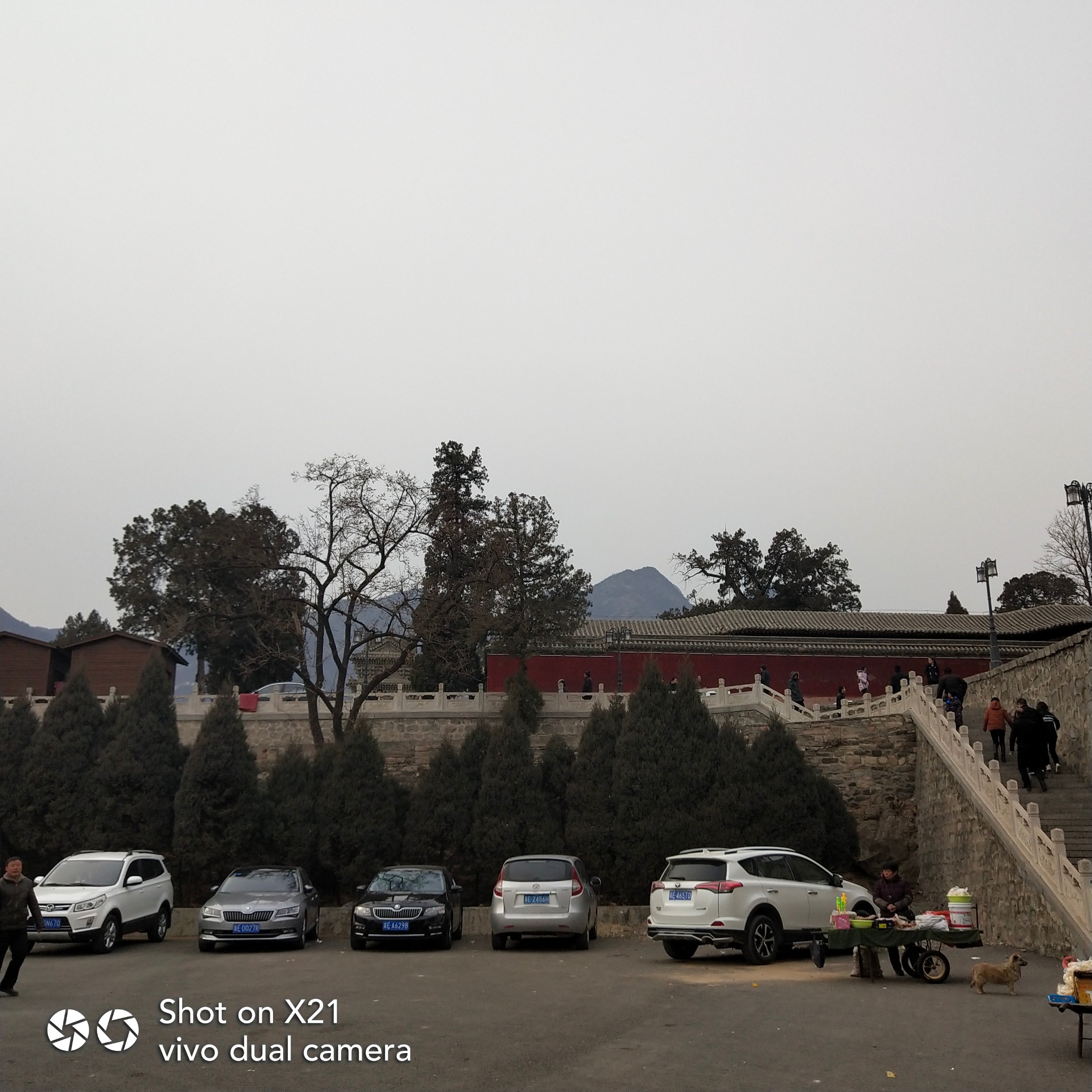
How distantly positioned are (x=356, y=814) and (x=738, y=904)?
12296 millimetres

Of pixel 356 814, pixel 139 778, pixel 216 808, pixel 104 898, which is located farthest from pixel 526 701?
pixel 104 898

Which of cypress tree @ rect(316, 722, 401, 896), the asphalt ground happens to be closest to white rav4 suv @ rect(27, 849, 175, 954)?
the asphalt ground

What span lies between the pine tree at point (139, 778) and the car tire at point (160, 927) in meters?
6.00

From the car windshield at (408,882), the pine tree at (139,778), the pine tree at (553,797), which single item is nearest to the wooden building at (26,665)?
the pine tree at (139,778)

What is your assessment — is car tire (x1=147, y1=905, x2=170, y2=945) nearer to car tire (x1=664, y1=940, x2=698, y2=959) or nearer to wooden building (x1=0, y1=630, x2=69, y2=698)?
car tire (x1=664, y1=940, x2=698, y2=959)

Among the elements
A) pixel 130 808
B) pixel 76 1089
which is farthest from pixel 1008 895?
pixel 130 808

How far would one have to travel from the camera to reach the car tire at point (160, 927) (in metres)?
18.1

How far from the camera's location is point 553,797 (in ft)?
81.9

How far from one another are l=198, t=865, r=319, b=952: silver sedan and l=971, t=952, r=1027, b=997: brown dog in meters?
9.82

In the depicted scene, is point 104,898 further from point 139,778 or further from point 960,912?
point 960,912

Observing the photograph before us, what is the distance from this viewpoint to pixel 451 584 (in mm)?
34031

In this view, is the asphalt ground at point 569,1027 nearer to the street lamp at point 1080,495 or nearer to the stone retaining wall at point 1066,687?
the stone retaining wall at point 1066,687

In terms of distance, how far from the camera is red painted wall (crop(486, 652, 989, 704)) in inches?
1582

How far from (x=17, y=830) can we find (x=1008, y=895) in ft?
67.8
